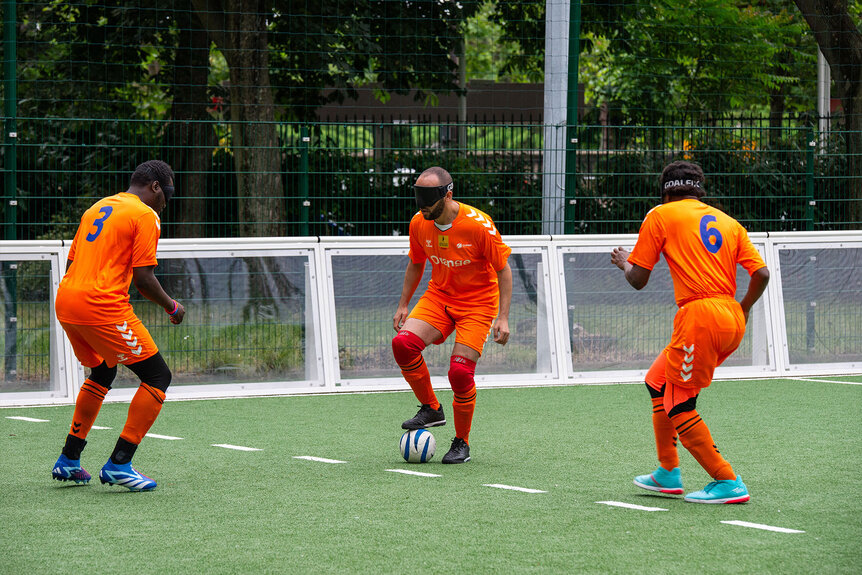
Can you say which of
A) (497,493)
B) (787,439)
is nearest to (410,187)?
(787,439)

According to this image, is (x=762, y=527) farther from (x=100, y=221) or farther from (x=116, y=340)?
(x=100, y=221)

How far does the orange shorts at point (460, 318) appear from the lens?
26.2ft

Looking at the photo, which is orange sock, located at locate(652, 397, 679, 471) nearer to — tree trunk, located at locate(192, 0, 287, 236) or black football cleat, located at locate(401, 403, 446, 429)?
black football cleat, located at locate(401, 403, 446, 429)

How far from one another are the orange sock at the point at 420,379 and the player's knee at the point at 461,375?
286 millimetres

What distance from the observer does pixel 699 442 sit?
6176 millimetres

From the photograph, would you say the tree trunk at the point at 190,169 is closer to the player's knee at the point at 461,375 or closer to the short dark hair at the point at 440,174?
the short dark hair at the point at 440,174

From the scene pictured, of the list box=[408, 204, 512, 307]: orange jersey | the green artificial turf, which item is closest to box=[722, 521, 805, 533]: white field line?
the green artificial turf

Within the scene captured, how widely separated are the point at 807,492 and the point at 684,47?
16548mm

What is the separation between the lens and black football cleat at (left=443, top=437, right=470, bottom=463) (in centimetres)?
773

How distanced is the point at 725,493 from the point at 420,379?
2574 millimetres

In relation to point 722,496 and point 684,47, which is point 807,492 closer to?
point 722,496

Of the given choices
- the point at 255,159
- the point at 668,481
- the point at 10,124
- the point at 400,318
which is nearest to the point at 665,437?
the point at 668,481

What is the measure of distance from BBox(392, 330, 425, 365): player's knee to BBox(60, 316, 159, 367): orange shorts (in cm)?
172

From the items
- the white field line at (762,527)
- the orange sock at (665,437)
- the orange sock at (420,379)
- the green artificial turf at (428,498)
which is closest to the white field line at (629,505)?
the green artificial turf at (428,498)
